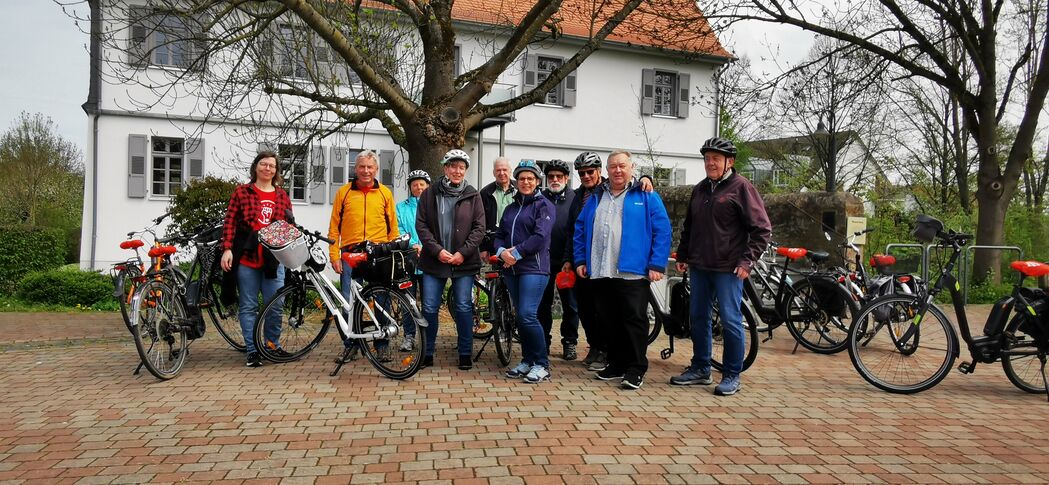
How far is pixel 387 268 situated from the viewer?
20.3 ft

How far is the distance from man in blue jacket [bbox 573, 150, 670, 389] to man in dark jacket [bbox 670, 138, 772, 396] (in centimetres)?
29

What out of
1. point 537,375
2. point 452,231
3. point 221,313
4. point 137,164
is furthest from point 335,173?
point 537,375

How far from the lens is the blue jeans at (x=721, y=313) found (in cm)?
555

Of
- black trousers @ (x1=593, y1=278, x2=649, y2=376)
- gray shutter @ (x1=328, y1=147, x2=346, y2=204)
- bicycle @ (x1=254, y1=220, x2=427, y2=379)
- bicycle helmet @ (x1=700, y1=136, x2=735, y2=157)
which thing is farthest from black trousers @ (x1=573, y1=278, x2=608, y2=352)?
gray shutter @ (x1=328, y1=147, x2=346, y2=204)

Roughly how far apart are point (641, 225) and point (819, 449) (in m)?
2.10

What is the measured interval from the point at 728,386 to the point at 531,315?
5.19 feet

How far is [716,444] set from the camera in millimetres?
4285

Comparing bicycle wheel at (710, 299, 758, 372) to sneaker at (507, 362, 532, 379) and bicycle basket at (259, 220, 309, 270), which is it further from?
bicycle basket at (259, 220, 309, 270)

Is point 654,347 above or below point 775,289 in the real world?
below

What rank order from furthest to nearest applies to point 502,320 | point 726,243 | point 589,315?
point 589,315
point 502,320
point 726,243

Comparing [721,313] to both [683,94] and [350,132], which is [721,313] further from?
[683,94]

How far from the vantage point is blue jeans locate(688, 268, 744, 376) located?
555 centimetres

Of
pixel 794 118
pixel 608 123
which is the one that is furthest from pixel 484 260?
pixel 794 118

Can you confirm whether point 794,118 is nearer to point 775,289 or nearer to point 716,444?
point 775,289
